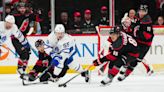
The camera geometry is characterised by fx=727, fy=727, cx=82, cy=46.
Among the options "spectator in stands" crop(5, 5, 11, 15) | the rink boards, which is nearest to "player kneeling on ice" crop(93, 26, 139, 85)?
the rink boards

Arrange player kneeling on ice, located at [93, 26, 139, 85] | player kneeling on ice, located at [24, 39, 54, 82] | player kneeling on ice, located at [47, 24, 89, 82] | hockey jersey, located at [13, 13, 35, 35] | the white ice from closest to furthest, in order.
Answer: the white ice, player kneeling on ice, located at [93, 26, 139, 85], player kneeling on ice, located at [47, 24, 89, 82], player kneeling on ice, located at [24, 39, 54, 82], hockey jersey, located at [13, 13, 35, 35]

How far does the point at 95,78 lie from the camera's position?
12539 millimetres

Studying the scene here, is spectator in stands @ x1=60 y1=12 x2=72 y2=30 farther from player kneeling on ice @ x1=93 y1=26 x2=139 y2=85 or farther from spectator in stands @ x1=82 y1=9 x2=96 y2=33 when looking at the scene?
player kneeling on ice @ x1=93 y1=26 x2=139 y2=85

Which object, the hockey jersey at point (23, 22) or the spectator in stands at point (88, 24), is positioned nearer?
the hockey jersey at point (23, 22)

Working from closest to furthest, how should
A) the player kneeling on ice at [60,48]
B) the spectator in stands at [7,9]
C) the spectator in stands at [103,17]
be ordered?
the player kneeling on ice at [60,48], the spectator in stands at [7,9], the spectator in stands at [103,17]

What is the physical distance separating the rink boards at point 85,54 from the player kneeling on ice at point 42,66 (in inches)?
88.5

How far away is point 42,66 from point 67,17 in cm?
324

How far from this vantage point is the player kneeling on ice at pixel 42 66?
11.3 meters

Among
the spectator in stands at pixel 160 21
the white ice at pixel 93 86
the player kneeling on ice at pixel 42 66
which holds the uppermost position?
the spectator in stands at pixel 160 21

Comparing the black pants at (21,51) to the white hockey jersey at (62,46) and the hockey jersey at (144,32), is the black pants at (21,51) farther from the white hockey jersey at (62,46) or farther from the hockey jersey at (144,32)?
the hockey jersey at (144,32)

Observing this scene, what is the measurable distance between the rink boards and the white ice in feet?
3.21

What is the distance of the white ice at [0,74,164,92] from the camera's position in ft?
33.5

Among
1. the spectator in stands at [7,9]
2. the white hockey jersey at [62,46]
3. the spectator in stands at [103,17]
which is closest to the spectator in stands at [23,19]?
the spectator in stands at [7,9]

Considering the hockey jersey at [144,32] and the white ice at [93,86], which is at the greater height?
the hockey jersey at [144,32]
